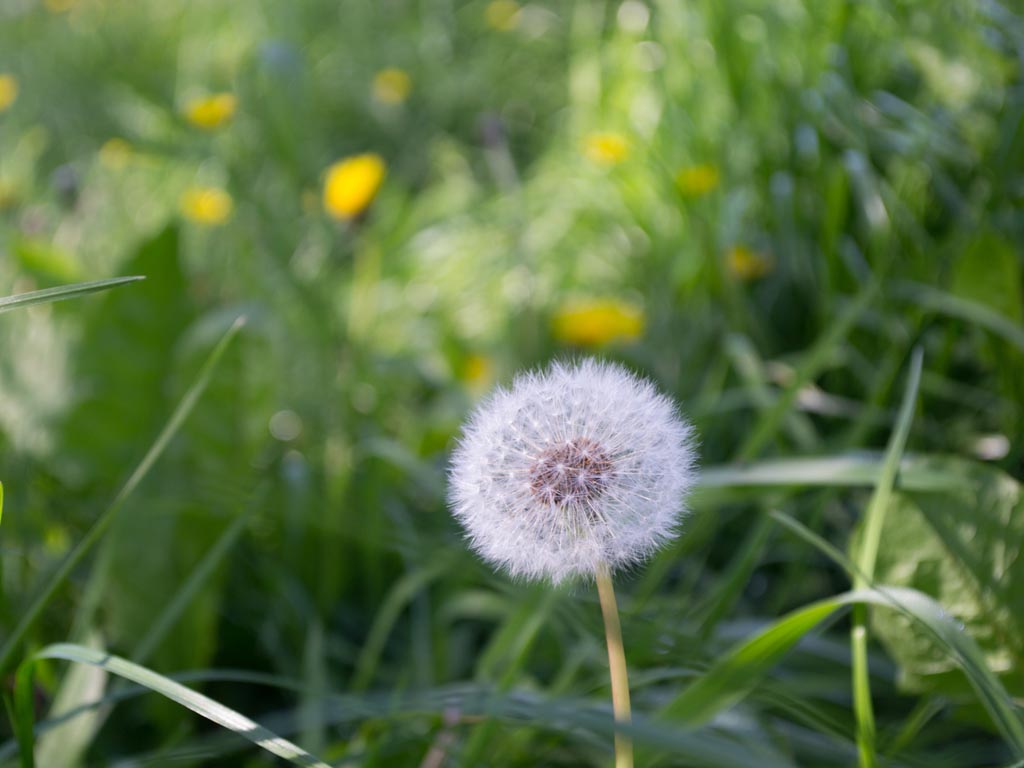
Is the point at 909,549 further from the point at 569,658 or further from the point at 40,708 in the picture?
the point at 40,708

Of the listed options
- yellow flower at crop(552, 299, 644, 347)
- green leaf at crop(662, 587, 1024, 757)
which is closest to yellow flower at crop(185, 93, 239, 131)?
yellow flower at crop(552, 299, 644, 347)

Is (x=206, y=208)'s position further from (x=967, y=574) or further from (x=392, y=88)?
(x=967, y=574)

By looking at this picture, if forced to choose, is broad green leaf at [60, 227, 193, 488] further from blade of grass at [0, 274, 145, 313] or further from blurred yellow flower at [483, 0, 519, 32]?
blurred yellow flower at [483, 0, 519, 32]

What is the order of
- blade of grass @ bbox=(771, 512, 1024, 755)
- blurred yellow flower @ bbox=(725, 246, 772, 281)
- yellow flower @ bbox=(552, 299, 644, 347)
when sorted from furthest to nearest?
blurred yellow flower @ bbox=(725, 246, 772, 281) → yellow flower @ bbox=(552, 299, 644, 347) → blade of grass @ bbox=(771, 512, 1024, 755)

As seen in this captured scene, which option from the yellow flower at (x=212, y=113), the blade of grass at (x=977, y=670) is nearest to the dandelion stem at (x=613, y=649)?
the blade of grass at (x=977, y=670)

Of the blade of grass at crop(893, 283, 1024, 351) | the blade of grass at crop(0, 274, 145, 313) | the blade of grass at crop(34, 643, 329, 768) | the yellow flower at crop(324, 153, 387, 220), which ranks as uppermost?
the yellow flower at crop(324, 153, 387, 220)

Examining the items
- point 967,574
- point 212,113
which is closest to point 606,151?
point 212,113
